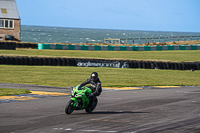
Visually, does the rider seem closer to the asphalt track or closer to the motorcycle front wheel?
the asphalt track

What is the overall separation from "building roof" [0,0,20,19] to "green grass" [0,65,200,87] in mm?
37665

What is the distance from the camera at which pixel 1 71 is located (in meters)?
29.4

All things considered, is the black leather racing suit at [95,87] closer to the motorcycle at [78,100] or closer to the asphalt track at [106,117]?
the motorcycle at [78,100]

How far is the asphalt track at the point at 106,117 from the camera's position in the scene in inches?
372

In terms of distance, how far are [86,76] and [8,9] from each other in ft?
148

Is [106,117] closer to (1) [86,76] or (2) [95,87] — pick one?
(2) [95,87]

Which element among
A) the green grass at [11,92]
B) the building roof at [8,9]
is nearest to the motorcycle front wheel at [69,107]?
the green grass at [11,92]

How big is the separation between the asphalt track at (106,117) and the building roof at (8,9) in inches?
2157

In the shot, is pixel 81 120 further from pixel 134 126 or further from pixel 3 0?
pixel 3 0

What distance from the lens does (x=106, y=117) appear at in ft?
37.8

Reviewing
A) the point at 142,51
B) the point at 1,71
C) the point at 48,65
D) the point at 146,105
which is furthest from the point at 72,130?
the point at 142,51

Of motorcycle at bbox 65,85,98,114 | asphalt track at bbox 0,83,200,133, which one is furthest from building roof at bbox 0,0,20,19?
motorcycle at bbox 65,85,98,114

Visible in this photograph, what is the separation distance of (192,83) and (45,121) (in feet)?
62.2

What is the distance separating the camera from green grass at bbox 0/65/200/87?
82.5ft
